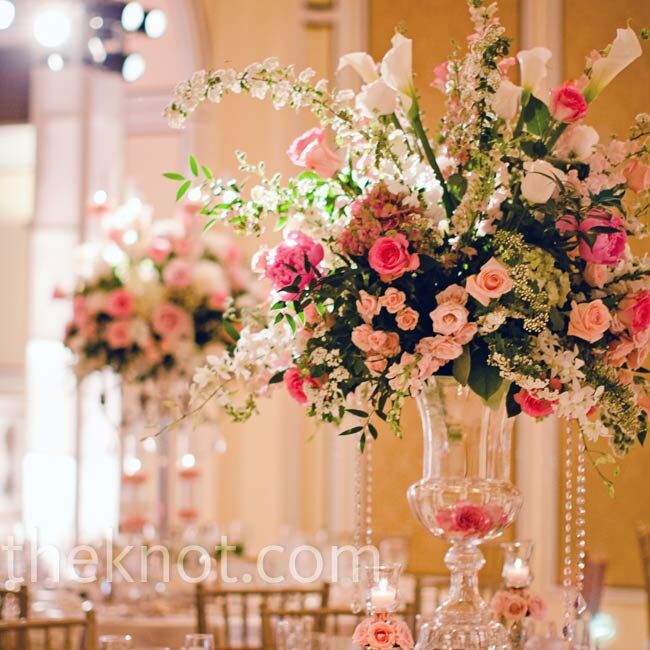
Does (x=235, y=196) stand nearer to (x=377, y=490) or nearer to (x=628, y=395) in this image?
(x=628, y=395)

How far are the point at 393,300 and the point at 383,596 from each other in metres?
0.55

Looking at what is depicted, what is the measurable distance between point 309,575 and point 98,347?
1.32 metres

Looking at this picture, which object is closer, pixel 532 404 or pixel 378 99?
pixel 532 404

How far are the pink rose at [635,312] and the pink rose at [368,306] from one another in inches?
18.3

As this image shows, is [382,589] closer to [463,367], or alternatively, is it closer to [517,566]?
[463,367]

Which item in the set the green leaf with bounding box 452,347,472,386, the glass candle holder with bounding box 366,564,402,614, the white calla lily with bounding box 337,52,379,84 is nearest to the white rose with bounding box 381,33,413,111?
the white calla lily with bounding box 337,52,379,84

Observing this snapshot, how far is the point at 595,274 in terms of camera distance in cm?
252

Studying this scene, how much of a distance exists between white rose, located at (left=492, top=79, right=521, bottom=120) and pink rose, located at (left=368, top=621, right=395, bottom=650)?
3.23 ft

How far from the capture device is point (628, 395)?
2.50 metres

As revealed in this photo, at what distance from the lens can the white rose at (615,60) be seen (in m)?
2.60

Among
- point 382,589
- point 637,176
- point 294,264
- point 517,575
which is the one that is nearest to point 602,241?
point 637,176

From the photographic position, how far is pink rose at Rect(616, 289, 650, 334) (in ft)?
8.22

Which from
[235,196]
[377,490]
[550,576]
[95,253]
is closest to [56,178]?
[95,253]

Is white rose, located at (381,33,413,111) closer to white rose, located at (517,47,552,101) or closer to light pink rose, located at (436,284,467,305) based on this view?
white rose, located at (517,47,552,101)
